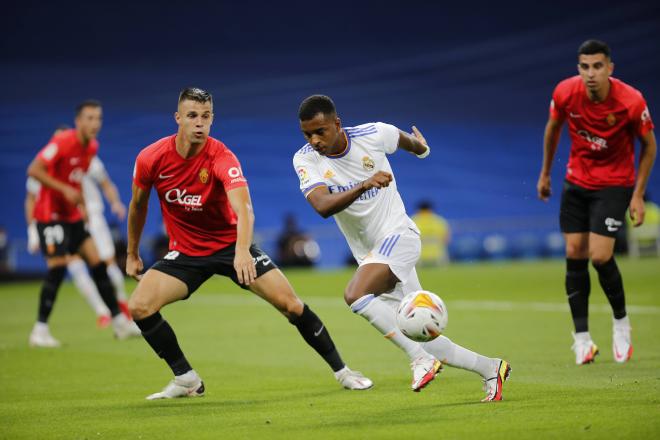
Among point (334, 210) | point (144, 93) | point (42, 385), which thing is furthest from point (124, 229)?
point (334, 210)

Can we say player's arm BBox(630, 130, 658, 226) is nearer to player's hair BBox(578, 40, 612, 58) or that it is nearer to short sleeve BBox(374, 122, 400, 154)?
player's hair BBox(578, 40, 612, 58)

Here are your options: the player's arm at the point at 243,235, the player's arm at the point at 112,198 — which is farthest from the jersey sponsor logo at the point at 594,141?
the player's arm at the point at 112,198

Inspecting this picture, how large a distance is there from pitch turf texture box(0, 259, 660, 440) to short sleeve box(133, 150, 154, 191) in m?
1.78

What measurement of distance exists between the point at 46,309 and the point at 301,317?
19.8 ft

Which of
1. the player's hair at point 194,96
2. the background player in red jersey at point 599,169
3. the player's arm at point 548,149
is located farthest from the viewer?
the player's arm at point 548,149

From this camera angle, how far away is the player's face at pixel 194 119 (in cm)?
831

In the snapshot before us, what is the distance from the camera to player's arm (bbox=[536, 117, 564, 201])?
1012cm

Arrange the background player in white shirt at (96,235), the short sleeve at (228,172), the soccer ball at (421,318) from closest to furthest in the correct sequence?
1. the soccer ball at (421,318)
2. the short sleeve at (228,172)
3. the background player in white shirt at (96,235)

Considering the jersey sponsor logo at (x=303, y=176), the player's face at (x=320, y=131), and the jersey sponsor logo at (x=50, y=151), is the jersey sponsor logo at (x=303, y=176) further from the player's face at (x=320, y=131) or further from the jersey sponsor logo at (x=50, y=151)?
the jersey sponsor logo at (x=50, y=151)

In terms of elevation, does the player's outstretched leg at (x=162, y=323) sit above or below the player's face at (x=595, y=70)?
below

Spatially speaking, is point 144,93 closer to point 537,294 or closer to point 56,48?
point 56,48

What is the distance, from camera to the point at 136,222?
872cm

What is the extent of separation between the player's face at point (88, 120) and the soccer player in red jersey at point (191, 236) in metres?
5.22

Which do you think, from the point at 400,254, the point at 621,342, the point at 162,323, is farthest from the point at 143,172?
the point at 621,342
